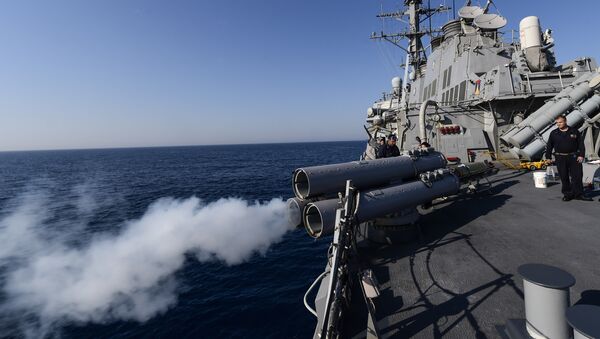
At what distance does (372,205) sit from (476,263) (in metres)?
1.65

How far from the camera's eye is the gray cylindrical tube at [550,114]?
9.73 metres

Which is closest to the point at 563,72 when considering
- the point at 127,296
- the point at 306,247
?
the point at 306,247

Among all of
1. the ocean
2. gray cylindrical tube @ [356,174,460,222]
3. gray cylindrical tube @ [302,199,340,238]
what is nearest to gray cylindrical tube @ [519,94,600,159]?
gray cylindrical tube @ [356,174,460,222]

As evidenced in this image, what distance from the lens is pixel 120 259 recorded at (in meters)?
10.5

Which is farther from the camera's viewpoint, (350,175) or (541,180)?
(541,180)

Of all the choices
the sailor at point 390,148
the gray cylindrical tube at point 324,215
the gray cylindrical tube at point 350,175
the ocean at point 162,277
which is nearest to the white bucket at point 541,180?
the sailor at point 390,148

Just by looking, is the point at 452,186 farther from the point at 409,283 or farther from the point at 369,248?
the point at 409,283

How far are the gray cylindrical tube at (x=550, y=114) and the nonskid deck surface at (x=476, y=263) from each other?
320 cm

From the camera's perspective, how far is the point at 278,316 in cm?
779

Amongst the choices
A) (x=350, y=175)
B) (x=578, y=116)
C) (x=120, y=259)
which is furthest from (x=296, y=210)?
(x=578, y=116)

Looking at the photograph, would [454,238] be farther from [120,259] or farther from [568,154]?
[120,259]

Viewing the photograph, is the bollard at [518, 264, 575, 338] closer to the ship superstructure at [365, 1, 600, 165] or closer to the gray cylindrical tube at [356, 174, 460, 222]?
the gray cylindrical tube at [356, 174, 460, 222]

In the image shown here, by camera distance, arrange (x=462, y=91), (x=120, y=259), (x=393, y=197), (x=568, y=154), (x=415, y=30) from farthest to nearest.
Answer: (x=415, y=30) → (x=462, y=91) → (x=120, y=259) → (x=568, y=154) → (x=393, y=197)

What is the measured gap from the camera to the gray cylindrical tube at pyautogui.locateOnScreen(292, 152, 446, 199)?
4699mm
